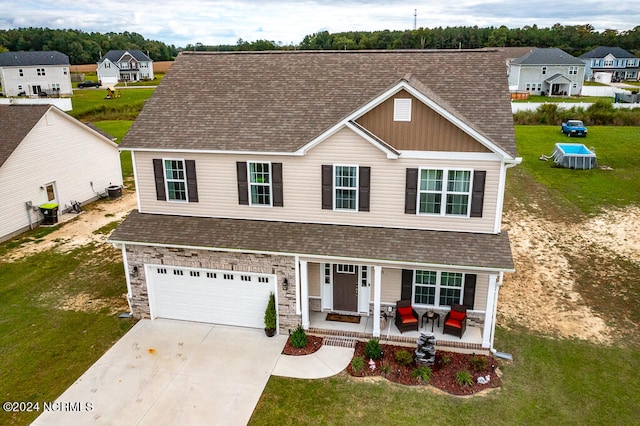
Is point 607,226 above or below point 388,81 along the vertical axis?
below

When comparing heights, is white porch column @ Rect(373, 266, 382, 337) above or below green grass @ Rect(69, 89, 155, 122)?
below

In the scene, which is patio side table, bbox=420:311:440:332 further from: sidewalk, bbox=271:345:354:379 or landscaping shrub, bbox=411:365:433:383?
sidewalk, bbox=271:345:354:379

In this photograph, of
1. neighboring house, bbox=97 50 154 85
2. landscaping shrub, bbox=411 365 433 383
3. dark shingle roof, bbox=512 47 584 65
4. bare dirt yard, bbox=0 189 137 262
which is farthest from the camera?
neighboring house, bbox=97 50 154 85

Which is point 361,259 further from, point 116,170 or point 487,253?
point 116,170

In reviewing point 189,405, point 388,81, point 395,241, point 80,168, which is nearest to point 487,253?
point 395,241

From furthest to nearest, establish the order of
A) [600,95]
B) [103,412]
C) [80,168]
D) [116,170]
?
1. [600,95]
2. [116,170]
3. [80,168]
4. [103,412]

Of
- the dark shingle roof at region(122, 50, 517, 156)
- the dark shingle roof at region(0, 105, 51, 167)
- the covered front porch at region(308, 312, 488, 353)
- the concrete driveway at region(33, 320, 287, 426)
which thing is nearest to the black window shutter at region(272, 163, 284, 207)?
the dark shingle roof at region(122, 50, 517, 156)
